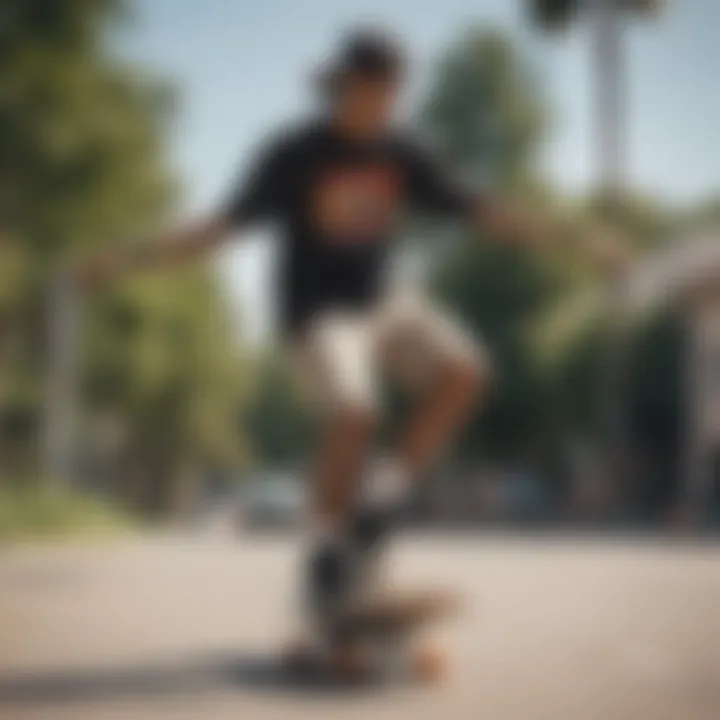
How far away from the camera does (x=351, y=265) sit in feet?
6.76

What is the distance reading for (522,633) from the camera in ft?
8.19

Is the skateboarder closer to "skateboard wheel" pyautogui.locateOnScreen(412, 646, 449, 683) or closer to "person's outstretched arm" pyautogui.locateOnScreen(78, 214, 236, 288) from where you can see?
"person's outstretched arm" pyautogui.locateOnScreen(78, 214, 236, 288)

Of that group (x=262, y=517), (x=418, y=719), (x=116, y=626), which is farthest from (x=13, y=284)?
(x=418, y=719)

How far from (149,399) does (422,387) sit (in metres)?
5.26

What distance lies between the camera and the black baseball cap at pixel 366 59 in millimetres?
2021

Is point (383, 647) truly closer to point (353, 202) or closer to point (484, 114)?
point (353, 202)

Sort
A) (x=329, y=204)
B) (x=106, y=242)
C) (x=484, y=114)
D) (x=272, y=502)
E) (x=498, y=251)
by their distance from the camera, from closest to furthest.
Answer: (x=329, y=204) < (x=106, y=242) < (x=272, y=502) < (x=484, y=114) < (x=498, y=251)

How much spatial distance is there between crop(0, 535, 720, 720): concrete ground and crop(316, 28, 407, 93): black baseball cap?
1.05 m

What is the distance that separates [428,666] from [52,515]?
464 centimetres

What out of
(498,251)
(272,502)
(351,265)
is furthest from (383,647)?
(498,251)

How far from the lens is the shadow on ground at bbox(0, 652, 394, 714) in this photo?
71.9 inches

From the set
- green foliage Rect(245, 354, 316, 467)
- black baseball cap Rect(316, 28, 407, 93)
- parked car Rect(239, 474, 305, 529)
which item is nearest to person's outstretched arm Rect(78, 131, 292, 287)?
black baseball cap Rect(316, 28, 407, 93)

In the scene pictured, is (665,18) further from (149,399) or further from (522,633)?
(149,399)

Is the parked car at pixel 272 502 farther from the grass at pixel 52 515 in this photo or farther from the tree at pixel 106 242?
the grass at pixel 52 515
